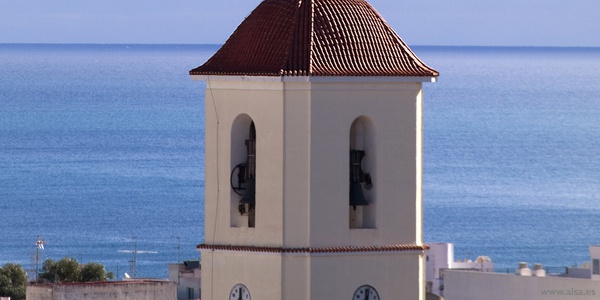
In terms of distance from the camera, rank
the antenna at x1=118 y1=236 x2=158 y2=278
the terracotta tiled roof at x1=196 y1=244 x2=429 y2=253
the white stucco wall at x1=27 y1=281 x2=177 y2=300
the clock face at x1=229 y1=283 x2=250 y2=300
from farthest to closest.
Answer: the antenna at x1=118 y1=236 x2=158 y2=278 → the white stucco wall at x1=27 y1=281 x2=177 y2=300 → the clock face at x1=229 y1=283 x2=250 y2=300 → the terracotta tiled roof at x1=196 y1=244 x2=429 y2=253

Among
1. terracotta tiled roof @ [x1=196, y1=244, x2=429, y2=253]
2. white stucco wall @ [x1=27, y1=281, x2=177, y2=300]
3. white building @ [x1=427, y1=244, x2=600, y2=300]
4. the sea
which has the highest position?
the sea

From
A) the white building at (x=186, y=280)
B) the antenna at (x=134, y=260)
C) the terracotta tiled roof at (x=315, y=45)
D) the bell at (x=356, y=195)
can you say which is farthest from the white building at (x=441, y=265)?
the bell at (x=356, y=195)

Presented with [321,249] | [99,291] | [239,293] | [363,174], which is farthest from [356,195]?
[99,291]

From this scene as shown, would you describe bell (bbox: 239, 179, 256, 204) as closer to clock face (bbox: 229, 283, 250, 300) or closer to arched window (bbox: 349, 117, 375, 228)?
clock face (bbox: 229, 283, 250, 300)

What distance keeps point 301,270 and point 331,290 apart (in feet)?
1.19

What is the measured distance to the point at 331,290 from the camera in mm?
21766

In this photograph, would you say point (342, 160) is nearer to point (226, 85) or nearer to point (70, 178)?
point (226, 85)

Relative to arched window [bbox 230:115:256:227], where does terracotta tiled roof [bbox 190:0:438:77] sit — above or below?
above

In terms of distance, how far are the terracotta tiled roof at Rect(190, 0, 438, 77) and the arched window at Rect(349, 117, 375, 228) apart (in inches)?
23.9

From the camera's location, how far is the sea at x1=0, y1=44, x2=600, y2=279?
8612 centimetres

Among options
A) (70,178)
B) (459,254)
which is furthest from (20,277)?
(70,178)

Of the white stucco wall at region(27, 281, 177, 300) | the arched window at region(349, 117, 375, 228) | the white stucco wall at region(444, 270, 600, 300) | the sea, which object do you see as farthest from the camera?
the sea

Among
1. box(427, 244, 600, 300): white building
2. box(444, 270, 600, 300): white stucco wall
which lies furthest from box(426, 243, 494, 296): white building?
box(444, 270, 600, 300): white stucco wall

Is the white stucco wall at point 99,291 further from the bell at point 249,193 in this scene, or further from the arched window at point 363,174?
the arched window at point 363,174
